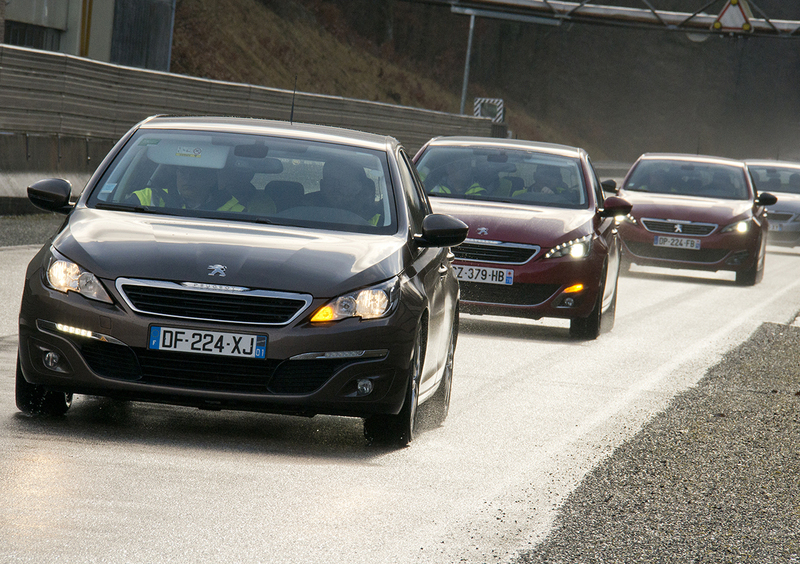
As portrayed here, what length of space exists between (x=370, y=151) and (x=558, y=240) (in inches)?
181

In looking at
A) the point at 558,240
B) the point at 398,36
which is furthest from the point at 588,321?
the point at 398,36

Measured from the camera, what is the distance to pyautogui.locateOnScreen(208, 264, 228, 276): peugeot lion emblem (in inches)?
243

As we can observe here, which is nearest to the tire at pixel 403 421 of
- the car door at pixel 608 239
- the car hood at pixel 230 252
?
the car hood at pixel 230 252

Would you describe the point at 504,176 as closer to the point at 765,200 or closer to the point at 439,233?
the point at 439,233

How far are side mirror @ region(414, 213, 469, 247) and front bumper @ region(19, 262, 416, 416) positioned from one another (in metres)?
0.90

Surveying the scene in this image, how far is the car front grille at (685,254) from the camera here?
63.7 feet

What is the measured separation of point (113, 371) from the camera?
621 centimetres

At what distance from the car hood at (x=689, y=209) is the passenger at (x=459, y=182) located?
6.57 meters

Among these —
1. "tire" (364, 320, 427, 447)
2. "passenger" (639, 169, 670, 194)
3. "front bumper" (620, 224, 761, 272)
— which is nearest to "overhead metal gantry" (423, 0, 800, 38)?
"passenger" (639, 169, 670, 194)

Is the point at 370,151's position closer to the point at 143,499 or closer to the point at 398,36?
the point at 143,499

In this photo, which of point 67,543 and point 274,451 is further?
point 274,451

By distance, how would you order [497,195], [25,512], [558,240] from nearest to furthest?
[25,512] → [558,240] → [497,195]

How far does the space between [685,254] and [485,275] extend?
8.22m

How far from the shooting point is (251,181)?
286 inches
